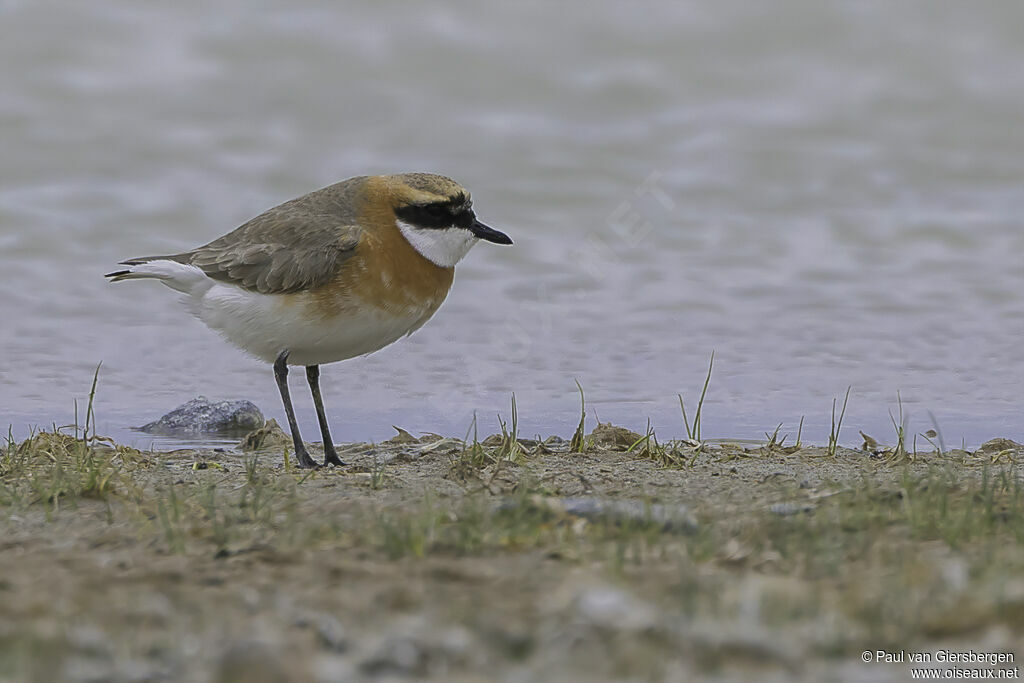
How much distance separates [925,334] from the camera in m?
10.6

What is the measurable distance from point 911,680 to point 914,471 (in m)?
3.57

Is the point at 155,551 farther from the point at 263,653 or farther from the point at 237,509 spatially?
the point at 263,653

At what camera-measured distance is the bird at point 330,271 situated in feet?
22.6

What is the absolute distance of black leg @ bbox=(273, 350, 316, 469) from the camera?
23.0 feet

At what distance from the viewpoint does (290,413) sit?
7203 mm

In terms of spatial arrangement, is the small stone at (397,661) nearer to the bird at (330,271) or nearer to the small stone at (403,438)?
the bird at (330,271)

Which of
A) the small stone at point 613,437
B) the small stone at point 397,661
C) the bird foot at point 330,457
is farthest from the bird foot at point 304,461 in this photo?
the small stone at point 397,661

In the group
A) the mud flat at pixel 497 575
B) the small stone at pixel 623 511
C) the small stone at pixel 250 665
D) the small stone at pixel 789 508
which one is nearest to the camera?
the small stone at pixel 250 665

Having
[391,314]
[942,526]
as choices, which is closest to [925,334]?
[391,314]

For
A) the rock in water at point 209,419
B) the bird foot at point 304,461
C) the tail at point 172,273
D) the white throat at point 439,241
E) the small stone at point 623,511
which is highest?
the white throat at point 439,241

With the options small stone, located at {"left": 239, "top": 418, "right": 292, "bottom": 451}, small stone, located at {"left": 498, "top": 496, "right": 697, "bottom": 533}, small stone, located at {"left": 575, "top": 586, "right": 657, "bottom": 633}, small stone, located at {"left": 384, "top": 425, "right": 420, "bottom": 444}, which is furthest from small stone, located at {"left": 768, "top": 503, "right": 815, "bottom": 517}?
small stone, located at {"left": 239, "top": 418, "right": 292, "bottom": 451}

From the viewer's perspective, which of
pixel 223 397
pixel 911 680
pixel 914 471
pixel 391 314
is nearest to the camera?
pixel 911 680

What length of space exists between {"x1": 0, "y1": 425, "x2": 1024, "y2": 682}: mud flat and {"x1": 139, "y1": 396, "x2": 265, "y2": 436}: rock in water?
2753mm

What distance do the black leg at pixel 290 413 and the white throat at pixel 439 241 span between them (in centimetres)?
98
